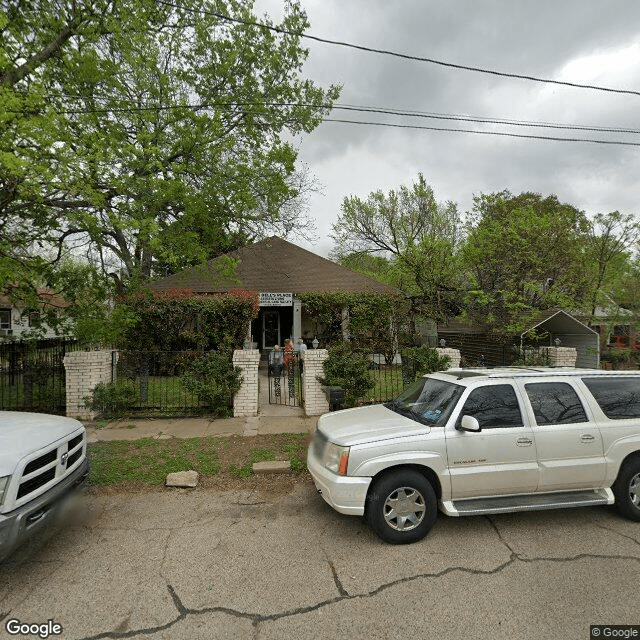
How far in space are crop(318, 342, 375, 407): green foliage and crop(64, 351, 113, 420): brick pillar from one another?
15.2 feet

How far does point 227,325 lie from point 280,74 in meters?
8.32

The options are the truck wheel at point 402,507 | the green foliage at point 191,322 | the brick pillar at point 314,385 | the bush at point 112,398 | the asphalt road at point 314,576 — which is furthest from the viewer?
the green foliage at point 191,322

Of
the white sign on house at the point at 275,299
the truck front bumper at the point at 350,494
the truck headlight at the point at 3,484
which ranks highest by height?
the white sign on house at the point at 275,299

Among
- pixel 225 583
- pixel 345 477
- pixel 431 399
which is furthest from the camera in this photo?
pixel 431 399

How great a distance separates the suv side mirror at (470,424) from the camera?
3.54 meters

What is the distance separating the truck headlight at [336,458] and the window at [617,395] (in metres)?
2.79

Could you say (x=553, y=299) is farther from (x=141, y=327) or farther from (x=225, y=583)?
(x=141, y=327)

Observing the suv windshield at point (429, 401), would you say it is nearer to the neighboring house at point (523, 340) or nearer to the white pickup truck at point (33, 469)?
the white pickup truck at point (33, 469)

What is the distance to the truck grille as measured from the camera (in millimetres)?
3010

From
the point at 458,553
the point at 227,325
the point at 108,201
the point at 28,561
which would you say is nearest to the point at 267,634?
the point at 458,553

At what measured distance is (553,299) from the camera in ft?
37.6

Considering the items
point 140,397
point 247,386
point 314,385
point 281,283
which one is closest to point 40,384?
point 140,397

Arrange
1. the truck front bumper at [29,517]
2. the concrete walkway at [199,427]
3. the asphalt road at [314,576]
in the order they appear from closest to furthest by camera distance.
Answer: the asphalt road at [314,576], the truck front bumper at [29,517], the concrete walkway at [199,427]

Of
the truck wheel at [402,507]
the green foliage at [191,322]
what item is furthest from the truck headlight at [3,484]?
the green foliage at [191,322]
